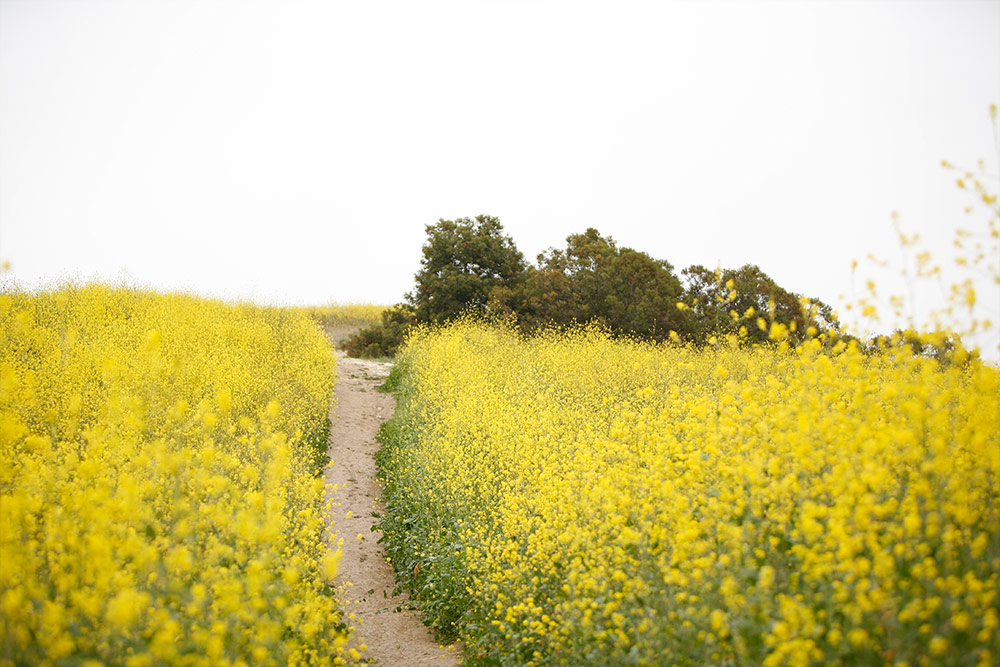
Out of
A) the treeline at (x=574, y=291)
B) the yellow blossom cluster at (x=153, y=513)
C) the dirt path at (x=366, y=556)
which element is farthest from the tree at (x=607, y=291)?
the yellow blossom cluster at (x=153, y=513)

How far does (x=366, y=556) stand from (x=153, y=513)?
3856 mm

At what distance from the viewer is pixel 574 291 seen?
19.9 metres

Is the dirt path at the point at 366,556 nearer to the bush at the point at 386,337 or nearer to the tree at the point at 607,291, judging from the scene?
the tree at the point at 607,291

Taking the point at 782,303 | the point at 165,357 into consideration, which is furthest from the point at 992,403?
the point at 782,303

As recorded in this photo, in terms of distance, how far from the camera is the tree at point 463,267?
22.5 meters

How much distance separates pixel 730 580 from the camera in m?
3.06

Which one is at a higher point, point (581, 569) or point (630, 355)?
point (630, 355)

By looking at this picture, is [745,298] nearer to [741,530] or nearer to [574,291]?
[574,291]

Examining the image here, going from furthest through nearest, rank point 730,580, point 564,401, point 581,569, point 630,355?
point 630,355 → point 564,401 → point 581,569 → point 730,580

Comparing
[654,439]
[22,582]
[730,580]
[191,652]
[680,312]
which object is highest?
[680,312]

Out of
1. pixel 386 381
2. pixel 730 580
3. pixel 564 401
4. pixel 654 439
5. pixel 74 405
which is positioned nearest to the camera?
pixel 730 580

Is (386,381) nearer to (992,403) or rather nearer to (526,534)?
(526,534)

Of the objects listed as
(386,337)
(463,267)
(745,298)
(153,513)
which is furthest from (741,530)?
(386,337)

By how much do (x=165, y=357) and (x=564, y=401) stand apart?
737 cm
